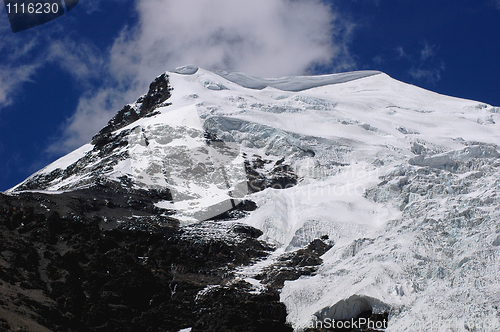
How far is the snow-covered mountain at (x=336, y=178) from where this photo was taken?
129 ft

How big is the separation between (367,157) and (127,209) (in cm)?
3692

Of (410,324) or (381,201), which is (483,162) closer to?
(381,201)

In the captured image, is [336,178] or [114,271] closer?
[114,271]

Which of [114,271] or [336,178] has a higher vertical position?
[336,178]

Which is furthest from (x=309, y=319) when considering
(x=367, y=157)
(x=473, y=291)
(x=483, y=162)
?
(x=367, y=157)

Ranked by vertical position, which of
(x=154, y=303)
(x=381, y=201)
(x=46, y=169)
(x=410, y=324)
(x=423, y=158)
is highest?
(x=46, y=169)

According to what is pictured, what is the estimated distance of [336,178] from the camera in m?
71.9

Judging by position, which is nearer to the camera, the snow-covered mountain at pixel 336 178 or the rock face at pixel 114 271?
the snow-covered mountain at pixel 336 178

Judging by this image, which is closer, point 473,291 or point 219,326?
point 473,291

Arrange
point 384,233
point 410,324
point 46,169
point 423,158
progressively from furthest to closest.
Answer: point 46,169 → point 423,158 → point 384,233 → point 410,324

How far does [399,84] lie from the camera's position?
395ft

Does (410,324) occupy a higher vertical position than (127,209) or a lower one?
lower

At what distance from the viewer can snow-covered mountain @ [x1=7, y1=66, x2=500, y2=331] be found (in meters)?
39.3

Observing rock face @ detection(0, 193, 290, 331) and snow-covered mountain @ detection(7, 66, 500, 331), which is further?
rock face @ detection(0, 193, 290, 331)
